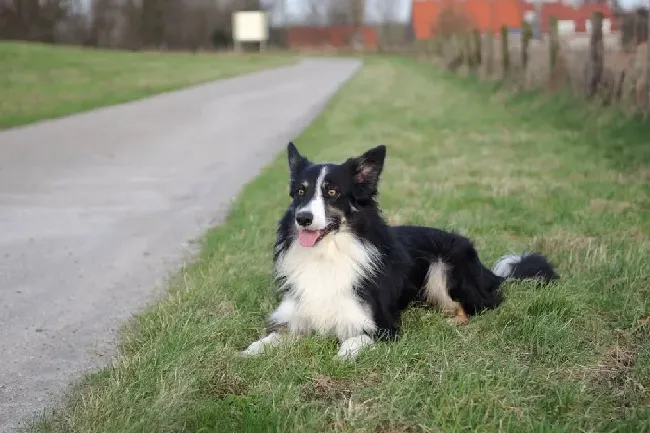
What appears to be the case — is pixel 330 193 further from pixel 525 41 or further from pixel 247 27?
pixel 247 27

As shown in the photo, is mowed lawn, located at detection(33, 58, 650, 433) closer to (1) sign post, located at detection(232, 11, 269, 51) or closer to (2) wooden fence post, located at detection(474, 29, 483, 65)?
(2) wooden fence post, located at detection(474, 29, 483, 65)

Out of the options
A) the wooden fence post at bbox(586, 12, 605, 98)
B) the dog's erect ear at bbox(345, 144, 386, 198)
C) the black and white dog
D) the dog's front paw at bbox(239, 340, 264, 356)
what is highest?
the wooden fence post at bbox(586, 12, 605, 98)

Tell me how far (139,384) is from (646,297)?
331 centimetres

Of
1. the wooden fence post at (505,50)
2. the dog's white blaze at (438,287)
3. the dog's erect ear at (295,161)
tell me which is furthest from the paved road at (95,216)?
the wooden fence post at (505,50)

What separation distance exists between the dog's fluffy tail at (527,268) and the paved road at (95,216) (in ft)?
8.39

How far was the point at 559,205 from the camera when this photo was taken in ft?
25.9

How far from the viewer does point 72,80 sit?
2617 cm

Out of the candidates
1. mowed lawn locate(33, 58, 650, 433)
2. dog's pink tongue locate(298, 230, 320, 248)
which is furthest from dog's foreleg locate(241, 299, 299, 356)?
dog's pink tongue locate(298, 230, 320, 248)

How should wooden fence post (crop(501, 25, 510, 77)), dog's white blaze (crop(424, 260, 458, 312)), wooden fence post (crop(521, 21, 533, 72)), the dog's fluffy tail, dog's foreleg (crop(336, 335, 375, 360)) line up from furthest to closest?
1. wooden fence post (crop(501, 25, 510, 77))
2. wooden fence post (crop(521, 21, 533, 72))
3. the dog's fluffy tail
4. dog's white blaze (crop(424, 260, 458, 312))
5. dog's foreleg (crop(336, 335, 375, 360))

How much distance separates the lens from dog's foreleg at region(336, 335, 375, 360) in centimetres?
409

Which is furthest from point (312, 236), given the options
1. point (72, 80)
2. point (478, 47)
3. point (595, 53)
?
point (478, 47)

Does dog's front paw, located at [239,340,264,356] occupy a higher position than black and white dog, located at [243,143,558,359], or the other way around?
black and white dog, located at [243,143,558,359]

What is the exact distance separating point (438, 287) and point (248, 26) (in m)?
67.8

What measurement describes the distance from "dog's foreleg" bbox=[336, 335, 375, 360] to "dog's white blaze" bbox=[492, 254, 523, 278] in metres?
1.59
